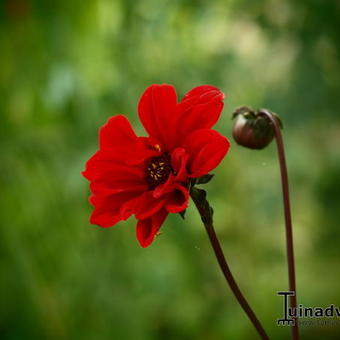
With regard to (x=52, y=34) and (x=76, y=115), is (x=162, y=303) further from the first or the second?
(x=52, y=34)

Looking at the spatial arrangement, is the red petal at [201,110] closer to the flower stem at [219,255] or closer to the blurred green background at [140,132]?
the flower stem at [219,255]

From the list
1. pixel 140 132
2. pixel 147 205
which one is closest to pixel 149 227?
pixel 147 205

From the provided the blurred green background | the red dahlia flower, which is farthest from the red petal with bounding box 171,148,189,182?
the blurred green background

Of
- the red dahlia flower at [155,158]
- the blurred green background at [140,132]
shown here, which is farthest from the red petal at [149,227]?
the blurred green background at [140,132]

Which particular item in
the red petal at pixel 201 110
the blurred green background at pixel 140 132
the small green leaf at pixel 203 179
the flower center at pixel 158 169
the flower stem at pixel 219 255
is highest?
the blurred green background at pixel 140 132

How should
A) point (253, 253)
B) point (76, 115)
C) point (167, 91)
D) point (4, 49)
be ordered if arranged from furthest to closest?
point (253, 253) < point (4, 49) < point (76, 115) < point (167, 91)

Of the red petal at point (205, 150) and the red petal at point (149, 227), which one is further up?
the red petal at point (205, 150)

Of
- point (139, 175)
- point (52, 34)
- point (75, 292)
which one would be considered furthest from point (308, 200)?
point (139, 175)

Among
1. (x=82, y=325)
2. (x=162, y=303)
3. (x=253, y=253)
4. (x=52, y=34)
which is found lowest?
(x=82, y=325)

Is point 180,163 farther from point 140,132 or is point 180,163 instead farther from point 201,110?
point 140,132
